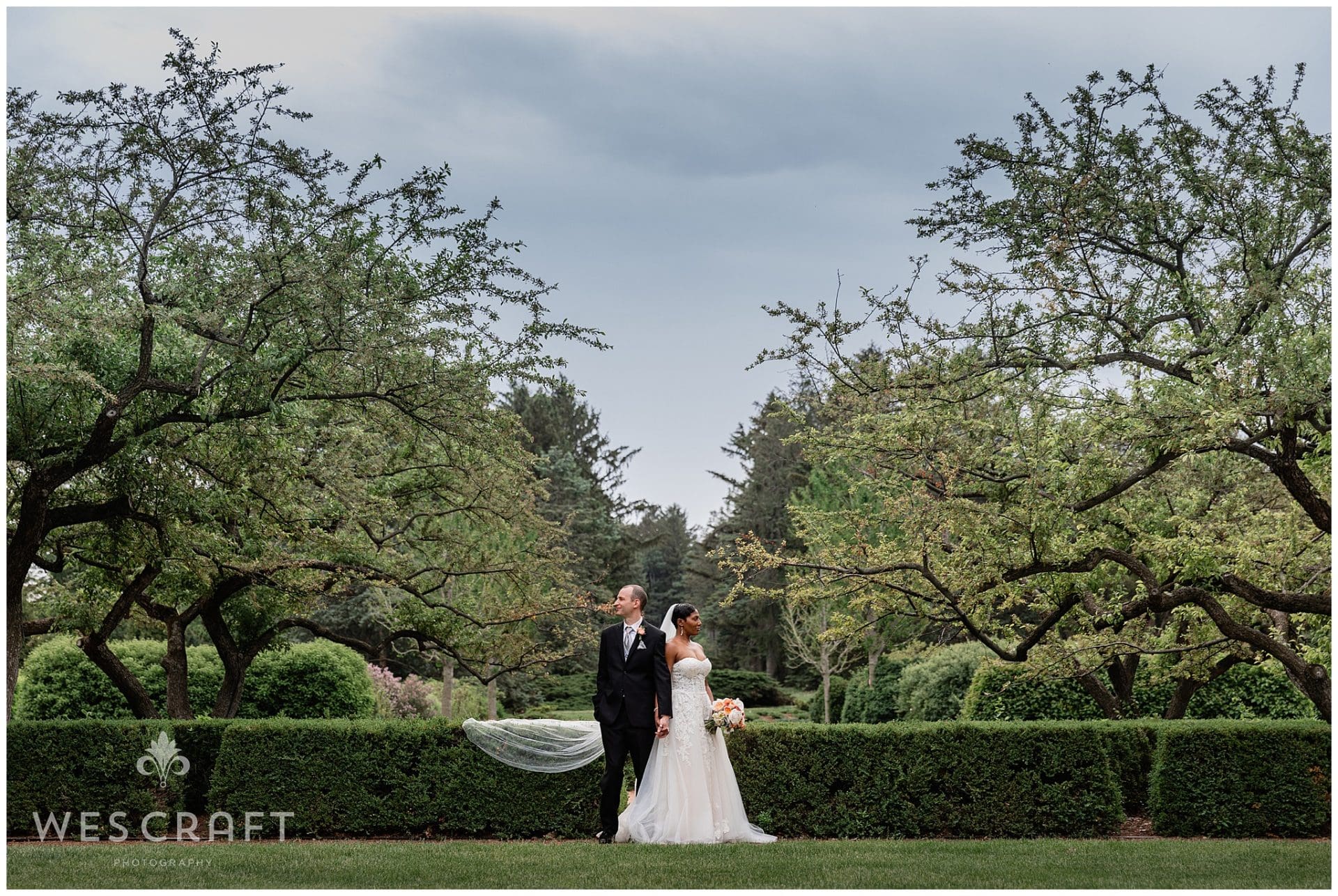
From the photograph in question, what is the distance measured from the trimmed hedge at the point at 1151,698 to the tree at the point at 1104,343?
536cm

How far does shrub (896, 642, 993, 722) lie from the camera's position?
18720 millimetres

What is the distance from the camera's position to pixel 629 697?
8.40m

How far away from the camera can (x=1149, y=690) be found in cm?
1570

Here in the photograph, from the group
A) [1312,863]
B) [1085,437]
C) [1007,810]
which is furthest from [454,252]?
[1312,863]

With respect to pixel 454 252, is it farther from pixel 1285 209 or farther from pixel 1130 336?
pixel 1285 209

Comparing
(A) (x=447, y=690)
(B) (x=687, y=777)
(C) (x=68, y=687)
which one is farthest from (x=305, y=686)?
(B) (x=687, y=777)

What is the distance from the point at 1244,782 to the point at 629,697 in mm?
5900

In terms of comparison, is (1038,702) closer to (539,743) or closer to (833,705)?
(539,743)

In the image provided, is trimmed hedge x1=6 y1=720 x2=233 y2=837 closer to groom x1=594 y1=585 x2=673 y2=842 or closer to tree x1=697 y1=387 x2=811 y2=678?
groom x1=594 y1=585 x2=673 y2=842

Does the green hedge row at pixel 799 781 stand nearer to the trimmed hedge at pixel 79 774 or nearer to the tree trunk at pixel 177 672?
the trimmed hedge at pixel 79 774

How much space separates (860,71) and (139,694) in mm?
10865

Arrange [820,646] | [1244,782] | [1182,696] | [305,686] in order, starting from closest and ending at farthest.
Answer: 1. [1244,782]
2. [1182,696]
3. [305,686]
4. [820,646]

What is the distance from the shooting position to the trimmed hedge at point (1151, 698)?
15234 millimetres

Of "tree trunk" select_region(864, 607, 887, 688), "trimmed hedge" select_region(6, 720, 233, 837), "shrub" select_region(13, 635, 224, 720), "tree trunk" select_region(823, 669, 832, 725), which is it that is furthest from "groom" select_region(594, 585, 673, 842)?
"tree trunk" select_region(823, 669, 832, 725)
